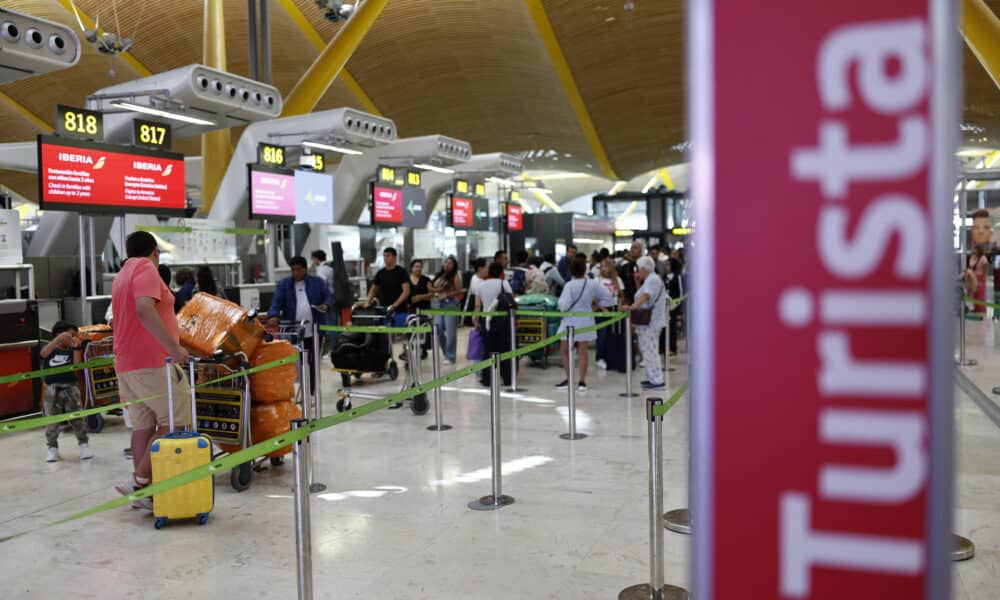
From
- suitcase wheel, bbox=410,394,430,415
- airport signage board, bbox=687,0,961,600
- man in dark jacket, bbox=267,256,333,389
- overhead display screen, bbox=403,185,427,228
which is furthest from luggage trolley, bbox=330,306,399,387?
overhead display screen, bbox=403,185,427,228

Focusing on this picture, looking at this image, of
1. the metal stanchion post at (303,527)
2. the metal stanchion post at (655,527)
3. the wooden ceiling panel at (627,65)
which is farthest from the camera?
the wooden ceiling panel at (627,65)

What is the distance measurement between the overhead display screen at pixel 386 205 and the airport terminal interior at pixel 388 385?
9cm

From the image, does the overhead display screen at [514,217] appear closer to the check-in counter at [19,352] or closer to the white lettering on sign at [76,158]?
the white lettering on sign at [76,158]

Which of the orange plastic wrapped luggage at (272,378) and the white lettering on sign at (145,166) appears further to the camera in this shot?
the white lettering on sign at (145,166)

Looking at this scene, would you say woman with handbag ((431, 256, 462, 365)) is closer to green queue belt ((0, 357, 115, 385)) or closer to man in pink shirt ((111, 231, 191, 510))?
green queue belt ((0, 357, 115, 385))

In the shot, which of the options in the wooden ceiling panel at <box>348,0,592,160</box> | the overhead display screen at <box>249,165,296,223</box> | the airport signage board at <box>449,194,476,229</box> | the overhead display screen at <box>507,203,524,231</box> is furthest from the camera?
the overhead display screen at <box>507,203,524,231</box>

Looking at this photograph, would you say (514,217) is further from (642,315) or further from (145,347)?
(145,347)

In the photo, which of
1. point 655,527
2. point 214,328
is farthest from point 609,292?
point 655,527

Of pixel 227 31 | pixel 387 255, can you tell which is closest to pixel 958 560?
pixel 387 255

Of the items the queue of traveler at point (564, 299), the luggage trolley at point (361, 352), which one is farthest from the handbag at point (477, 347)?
the luggage trolley at point (361, 352)

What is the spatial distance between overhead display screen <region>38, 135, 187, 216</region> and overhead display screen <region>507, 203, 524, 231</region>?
16.0m

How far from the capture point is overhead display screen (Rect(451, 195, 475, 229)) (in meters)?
21.0

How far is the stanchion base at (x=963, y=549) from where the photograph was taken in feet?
13.9

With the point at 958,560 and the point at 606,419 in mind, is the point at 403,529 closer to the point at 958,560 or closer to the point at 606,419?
the point at 958,560
